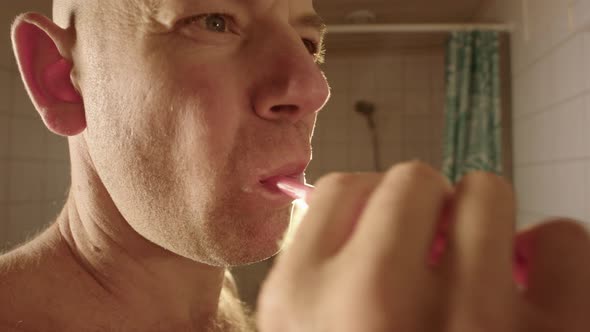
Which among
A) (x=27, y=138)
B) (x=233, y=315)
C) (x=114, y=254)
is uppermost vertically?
(x=27, y=138)

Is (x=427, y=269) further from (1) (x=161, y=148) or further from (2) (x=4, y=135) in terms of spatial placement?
(2) (x=4, y=135)

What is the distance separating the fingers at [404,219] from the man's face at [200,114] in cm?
25

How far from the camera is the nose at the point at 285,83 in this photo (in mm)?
449

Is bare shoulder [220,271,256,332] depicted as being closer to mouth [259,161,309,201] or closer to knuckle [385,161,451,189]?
mouth [259,161,309,201]

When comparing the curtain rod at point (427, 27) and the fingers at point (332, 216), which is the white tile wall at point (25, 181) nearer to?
the curtain rod at point (427, 27)

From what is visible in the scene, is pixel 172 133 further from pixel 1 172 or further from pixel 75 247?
pixel 1 172

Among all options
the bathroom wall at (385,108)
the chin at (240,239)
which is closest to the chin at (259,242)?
the chin at (240,239)

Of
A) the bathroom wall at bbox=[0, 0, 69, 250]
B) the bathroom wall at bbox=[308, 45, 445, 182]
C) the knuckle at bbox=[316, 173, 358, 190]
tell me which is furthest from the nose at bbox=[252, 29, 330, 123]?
the bathroom wall at bbox=[308, 45, 445, 182]

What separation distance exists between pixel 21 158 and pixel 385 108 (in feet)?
6.50

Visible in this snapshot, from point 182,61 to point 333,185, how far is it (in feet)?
1.03

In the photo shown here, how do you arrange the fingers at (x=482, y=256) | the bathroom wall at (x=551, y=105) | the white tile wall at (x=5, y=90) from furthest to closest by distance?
the white tile wall at (x=5, y=90)
the bathroom wall at (x=551, y=105)
the fingers at (x=482, y=256)

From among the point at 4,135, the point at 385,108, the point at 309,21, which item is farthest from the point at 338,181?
the point at 385,108

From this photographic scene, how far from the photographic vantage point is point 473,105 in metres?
2.03

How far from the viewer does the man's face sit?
0.45 metres
